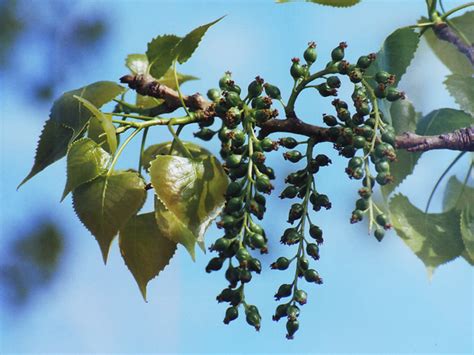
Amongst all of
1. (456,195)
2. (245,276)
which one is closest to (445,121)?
(456,195)

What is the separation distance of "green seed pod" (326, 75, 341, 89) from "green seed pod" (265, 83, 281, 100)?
8cm

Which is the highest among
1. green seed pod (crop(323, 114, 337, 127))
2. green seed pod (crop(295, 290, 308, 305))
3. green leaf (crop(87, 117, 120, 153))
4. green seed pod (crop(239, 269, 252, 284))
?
green leaf (crop(87, 117, 120, 153))

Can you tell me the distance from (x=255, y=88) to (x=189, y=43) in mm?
148

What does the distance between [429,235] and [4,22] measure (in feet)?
7.04

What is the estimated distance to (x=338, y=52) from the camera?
3.94 feet

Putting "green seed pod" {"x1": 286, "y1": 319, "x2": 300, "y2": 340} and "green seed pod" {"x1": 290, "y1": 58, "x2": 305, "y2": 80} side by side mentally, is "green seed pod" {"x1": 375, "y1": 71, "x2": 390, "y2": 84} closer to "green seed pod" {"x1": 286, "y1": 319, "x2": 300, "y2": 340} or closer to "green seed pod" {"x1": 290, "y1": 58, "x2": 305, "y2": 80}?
"green seed pod" {"x1": 290, "y1": 58, "x2": 305, "y2": 80}

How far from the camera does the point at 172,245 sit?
122 centimetres

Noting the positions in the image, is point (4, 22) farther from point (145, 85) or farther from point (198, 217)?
point (198, 217)

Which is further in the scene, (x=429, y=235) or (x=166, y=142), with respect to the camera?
(x=429, y=235)

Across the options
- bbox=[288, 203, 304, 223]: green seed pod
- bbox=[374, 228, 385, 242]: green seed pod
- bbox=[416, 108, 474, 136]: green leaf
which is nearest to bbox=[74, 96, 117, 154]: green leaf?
bbox=[288, 203, 304, 223]: green seed pod

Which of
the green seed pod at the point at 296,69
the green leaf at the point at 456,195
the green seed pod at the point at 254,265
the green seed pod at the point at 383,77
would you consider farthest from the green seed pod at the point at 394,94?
the green leaf at the point at 456,195

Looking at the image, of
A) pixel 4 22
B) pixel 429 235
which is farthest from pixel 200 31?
pixel 4 22

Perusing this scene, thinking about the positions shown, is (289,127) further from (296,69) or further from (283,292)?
(283,292)

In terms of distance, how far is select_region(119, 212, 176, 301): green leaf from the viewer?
1212 mm
